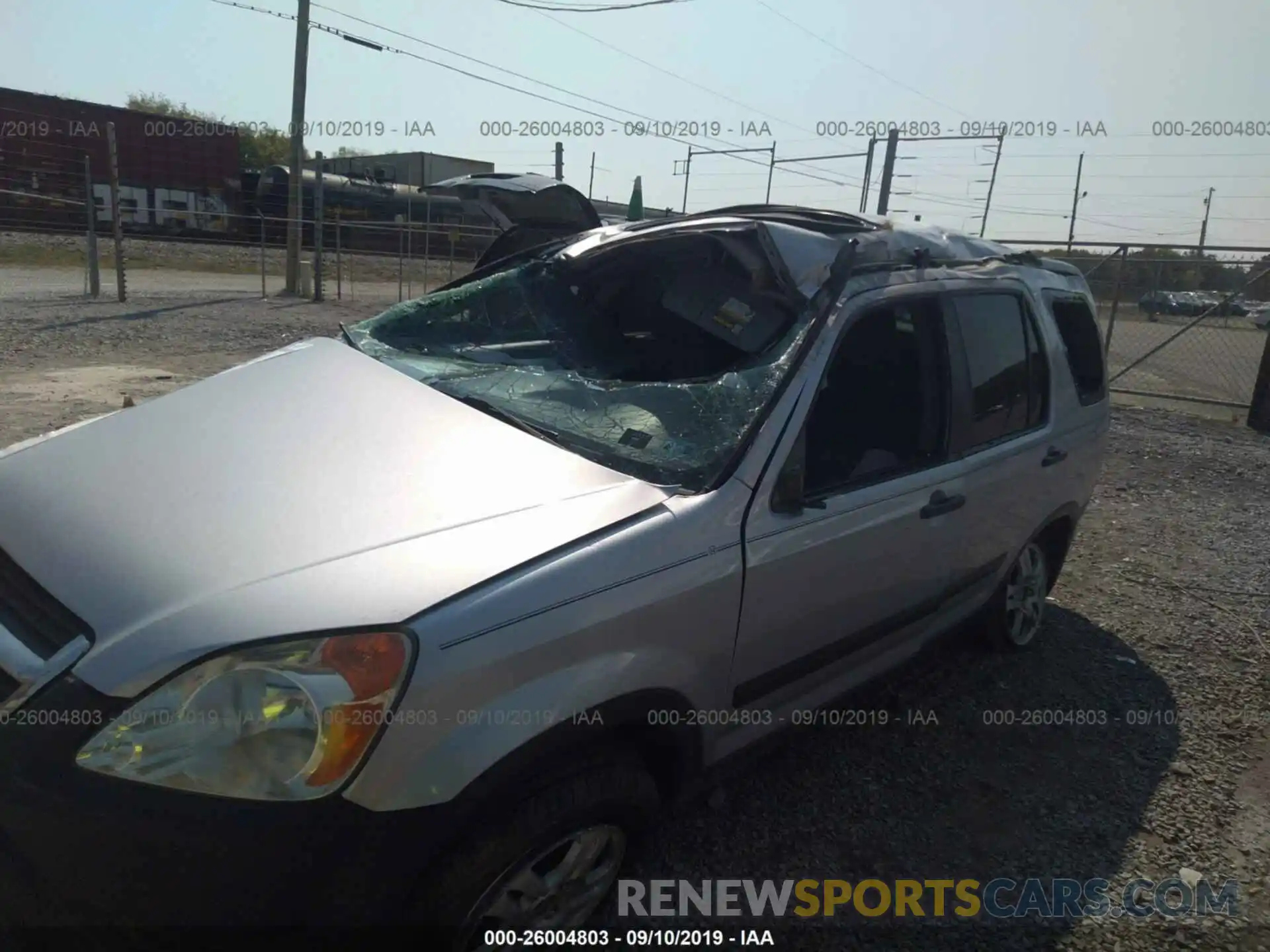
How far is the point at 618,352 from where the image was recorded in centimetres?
328

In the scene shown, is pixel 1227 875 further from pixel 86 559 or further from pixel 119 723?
pixel 86 559

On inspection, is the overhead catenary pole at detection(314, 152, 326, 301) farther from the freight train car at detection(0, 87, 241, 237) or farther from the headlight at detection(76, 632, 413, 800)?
the headlight at detection(76, 632, 413, 800)

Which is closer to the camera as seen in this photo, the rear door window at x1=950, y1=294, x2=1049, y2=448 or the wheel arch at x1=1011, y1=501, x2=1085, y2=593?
the rear door window at x1=950, y1=294, x2=1049, y2=448

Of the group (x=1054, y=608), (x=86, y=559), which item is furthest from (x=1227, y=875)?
(x=86, y=559)

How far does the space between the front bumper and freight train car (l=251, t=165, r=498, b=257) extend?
917 inches

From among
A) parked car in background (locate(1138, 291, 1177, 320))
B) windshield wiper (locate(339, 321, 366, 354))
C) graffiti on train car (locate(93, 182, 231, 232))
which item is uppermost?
graffiti on train car (locate(93, 182, 231, 232))

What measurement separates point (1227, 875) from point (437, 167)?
3559 centimetres

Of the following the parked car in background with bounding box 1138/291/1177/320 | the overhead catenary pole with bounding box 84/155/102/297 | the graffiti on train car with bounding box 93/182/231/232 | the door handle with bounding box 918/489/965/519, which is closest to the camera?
the door handle with bounding box 918/489/965/519

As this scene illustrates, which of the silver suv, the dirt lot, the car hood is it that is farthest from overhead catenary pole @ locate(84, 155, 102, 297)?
the car hood

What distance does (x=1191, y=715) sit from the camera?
369 cm

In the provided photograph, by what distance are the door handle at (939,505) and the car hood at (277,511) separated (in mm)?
1136

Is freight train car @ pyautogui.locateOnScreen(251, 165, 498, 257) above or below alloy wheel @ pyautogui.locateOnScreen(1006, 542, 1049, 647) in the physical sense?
above

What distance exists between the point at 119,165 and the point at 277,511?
31.3m

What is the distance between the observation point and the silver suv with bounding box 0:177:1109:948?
153cm
